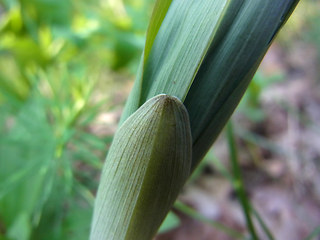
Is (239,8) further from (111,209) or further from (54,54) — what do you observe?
(54,54)

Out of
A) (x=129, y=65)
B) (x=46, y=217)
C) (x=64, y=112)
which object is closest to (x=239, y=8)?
(x=46, y=217)

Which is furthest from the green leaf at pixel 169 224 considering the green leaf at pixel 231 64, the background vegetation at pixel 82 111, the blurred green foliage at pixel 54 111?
the green leaf at pixel 231 64

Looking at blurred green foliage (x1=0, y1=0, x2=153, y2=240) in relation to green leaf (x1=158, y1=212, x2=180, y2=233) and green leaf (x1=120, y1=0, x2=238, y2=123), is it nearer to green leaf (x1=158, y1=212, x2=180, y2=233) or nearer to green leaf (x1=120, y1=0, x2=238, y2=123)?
green leaf (x1=158, y1=212, x2=180, y2=233)

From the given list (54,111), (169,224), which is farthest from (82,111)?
(169,224)

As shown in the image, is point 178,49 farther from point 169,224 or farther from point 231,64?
point 169,224

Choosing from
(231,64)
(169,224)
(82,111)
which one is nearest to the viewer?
(231,64)

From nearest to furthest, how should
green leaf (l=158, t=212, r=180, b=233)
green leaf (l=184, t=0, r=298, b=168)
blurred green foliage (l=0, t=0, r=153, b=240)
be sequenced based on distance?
1. green leaf (l=184, t=0, r=298, b=168)
2. green leaf (l=158, t=212, r=180, b=233)
3. blurred green foliage (l=0, t=0, r=153, b=240)

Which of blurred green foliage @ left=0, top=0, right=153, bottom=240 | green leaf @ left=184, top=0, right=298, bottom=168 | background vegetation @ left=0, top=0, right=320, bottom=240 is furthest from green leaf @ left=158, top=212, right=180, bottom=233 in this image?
green leaf @ left=184, top=0, right=298, bottom=168
